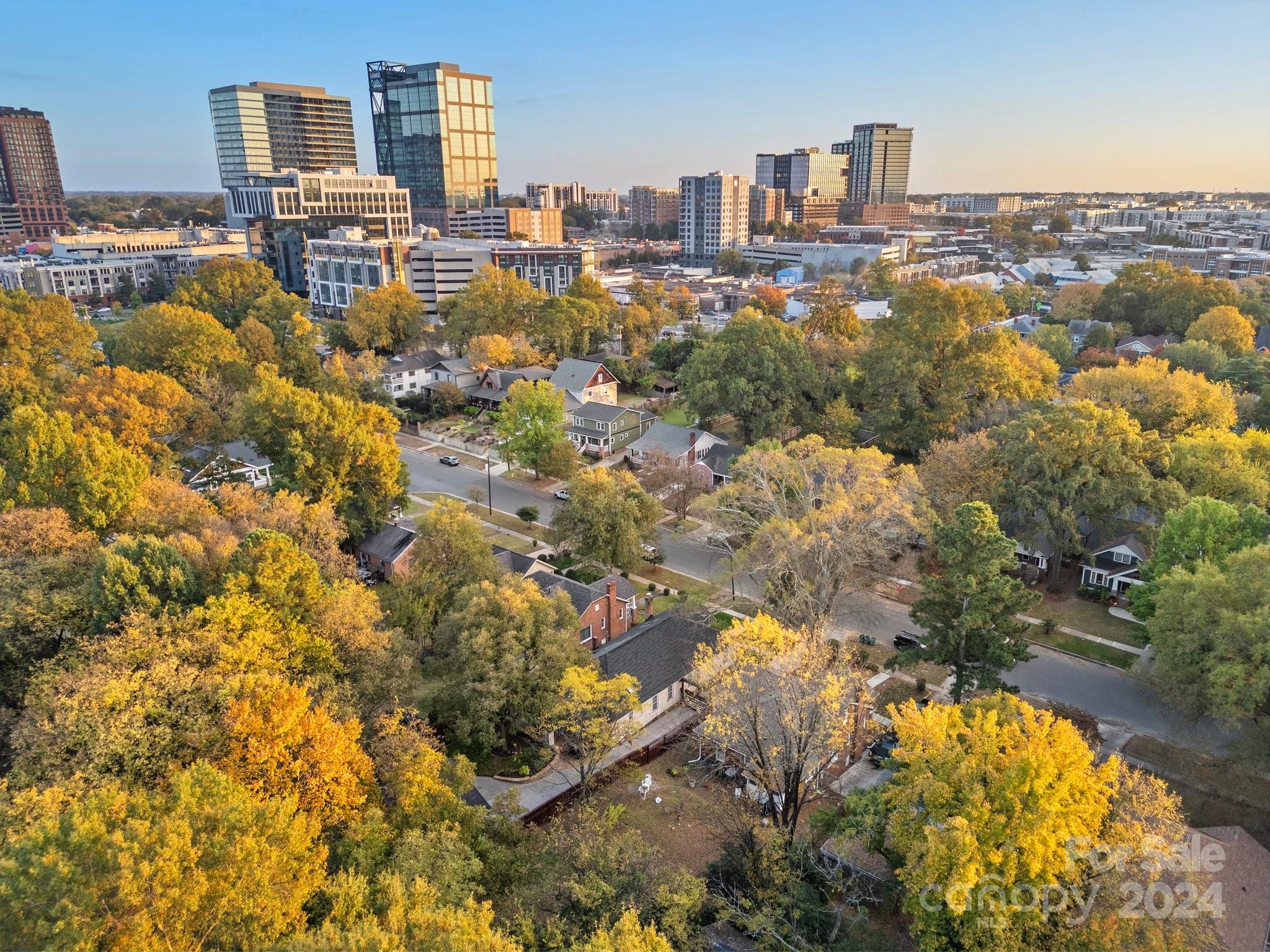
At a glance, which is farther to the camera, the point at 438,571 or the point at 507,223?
the point at 507,223

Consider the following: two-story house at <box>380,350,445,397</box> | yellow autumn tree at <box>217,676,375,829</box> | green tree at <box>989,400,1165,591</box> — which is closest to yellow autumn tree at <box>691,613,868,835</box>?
yellow autumn tree at <box>217,676,375,829</box>

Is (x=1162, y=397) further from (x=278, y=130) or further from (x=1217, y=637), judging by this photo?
(x=278, y=130)

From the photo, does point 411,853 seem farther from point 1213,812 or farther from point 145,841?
point 1213,812

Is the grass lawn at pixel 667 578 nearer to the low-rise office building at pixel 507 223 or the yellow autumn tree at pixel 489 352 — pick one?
the yellow autumn tree at pixel 489 352

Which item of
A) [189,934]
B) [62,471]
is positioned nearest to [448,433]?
[62,471]

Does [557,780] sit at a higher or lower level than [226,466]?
lower

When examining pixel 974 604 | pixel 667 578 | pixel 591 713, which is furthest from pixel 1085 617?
pixel 591 713

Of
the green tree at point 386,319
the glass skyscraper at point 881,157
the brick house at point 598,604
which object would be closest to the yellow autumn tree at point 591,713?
the brick house at point 598,604
